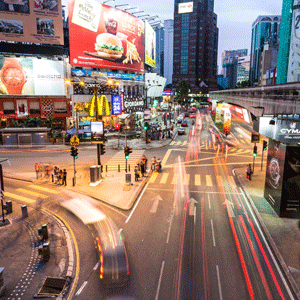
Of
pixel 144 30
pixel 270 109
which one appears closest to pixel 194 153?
pixel 270 109

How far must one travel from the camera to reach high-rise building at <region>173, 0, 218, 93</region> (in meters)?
182

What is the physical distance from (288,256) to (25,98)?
187 ft

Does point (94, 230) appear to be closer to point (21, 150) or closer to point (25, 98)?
point (21, 150)

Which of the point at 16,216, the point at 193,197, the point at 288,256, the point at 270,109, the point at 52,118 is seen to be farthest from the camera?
the point at 52,118

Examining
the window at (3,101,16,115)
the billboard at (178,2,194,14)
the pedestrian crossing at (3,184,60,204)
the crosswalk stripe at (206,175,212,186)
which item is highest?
the billboard at (178,2,194,14)

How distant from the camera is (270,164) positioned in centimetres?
1802

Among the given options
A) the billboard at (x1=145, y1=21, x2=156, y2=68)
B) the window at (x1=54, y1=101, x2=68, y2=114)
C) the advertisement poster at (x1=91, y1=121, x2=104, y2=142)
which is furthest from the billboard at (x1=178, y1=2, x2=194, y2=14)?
the advertisement poster at (x1=91, y1=121, x2=104, y2=142)

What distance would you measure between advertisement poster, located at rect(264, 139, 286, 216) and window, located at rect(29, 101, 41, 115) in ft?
171

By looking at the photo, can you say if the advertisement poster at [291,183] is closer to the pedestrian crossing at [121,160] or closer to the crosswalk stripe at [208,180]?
the crosswalk stripe at [208,180]

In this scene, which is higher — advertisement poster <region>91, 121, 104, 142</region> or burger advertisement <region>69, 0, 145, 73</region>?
burger advertisement <region>69, 0, 145, 73</region>

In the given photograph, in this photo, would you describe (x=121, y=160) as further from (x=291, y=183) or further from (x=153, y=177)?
(x=291, y=183)

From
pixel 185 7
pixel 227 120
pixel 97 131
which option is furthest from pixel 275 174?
pixel 185 7

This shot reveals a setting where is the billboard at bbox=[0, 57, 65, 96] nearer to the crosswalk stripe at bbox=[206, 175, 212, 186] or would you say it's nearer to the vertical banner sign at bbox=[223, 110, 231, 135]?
the vertical banner sign at bbox=[223, 110, 231, 135]

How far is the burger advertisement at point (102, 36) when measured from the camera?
61.6 m
